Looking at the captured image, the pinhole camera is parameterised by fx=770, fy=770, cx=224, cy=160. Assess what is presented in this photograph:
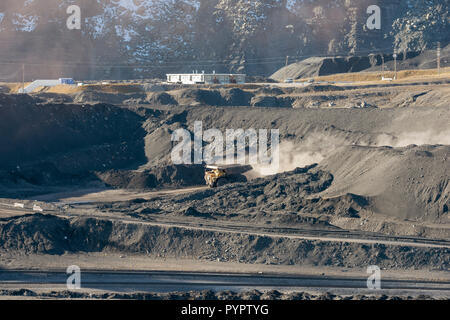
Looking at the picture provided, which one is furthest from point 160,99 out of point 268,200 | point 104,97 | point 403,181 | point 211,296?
point 211,296

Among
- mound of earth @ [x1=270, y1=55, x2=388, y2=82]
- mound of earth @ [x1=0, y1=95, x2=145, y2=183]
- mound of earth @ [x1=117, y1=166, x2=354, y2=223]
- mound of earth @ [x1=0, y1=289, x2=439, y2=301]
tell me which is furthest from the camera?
mound of earth @ [x1=270, y1=55, x2=388, y2=82]

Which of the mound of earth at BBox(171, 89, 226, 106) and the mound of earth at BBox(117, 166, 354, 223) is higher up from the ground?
the mound of earth at BBox(171, 89, 226, 106)

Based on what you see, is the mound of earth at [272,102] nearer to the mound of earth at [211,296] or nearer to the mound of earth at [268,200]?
the mound of earth at [268,200]

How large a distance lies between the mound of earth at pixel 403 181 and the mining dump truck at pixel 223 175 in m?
7.57

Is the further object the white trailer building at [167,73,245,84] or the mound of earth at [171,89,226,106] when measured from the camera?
the white trailer building at [167,73,245,84]

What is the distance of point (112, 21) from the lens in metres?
128

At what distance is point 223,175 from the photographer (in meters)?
50.2

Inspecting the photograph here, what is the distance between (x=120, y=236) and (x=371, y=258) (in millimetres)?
12156

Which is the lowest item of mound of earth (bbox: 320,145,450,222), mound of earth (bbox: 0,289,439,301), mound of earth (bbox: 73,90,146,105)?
mound of earth (bbox: 0,289,439,301)

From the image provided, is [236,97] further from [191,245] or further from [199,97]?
[191,245]

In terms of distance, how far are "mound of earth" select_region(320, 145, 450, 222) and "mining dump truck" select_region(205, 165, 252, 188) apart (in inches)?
298

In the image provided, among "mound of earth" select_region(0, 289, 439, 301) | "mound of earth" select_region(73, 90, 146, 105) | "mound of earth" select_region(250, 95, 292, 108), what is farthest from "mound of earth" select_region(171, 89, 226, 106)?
"mound of earth" select_region(0, 289, 439, 301)

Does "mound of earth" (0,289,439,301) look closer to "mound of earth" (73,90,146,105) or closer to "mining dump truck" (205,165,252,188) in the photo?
"mining dump truck" (205,165,252,188)

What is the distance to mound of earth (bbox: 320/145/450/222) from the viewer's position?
130ft
